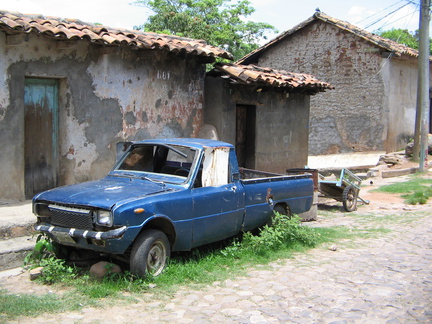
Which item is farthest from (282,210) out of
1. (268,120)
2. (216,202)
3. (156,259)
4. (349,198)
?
(268,120)

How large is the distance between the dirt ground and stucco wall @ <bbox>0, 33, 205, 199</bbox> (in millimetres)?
2531

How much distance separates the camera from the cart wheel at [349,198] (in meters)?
10.5

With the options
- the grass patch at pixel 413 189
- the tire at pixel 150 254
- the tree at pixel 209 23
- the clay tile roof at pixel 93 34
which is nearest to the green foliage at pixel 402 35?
the tree at pixel 209 23

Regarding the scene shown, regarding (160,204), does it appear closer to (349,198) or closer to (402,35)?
Answer: (349,198)

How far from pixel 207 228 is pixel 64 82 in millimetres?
4026

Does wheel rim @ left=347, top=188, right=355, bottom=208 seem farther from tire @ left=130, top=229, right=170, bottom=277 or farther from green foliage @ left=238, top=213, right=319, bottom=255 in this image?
tire @ left=130, top=229, right=170, bottom=277

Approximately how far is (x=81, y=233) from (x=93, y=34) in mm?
4163

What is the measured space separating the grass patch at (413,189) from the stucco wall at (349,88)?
4.52 metres

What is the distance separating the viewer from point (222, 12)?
90.8 feet

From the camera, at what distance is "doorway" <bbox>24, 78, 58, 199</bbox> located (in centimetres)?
824

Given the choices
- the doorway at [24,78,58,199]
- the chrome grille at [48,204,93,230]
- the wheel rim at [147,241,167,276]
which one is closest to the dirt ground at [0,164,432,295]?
the chrome grille at [48,204,93,230]

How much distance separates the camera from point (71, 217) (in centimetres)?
531

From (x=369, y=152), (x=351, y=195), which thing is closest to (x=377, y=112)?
(x=369, y=152)

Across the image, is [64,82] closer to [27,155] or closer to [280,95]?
[27,155]
